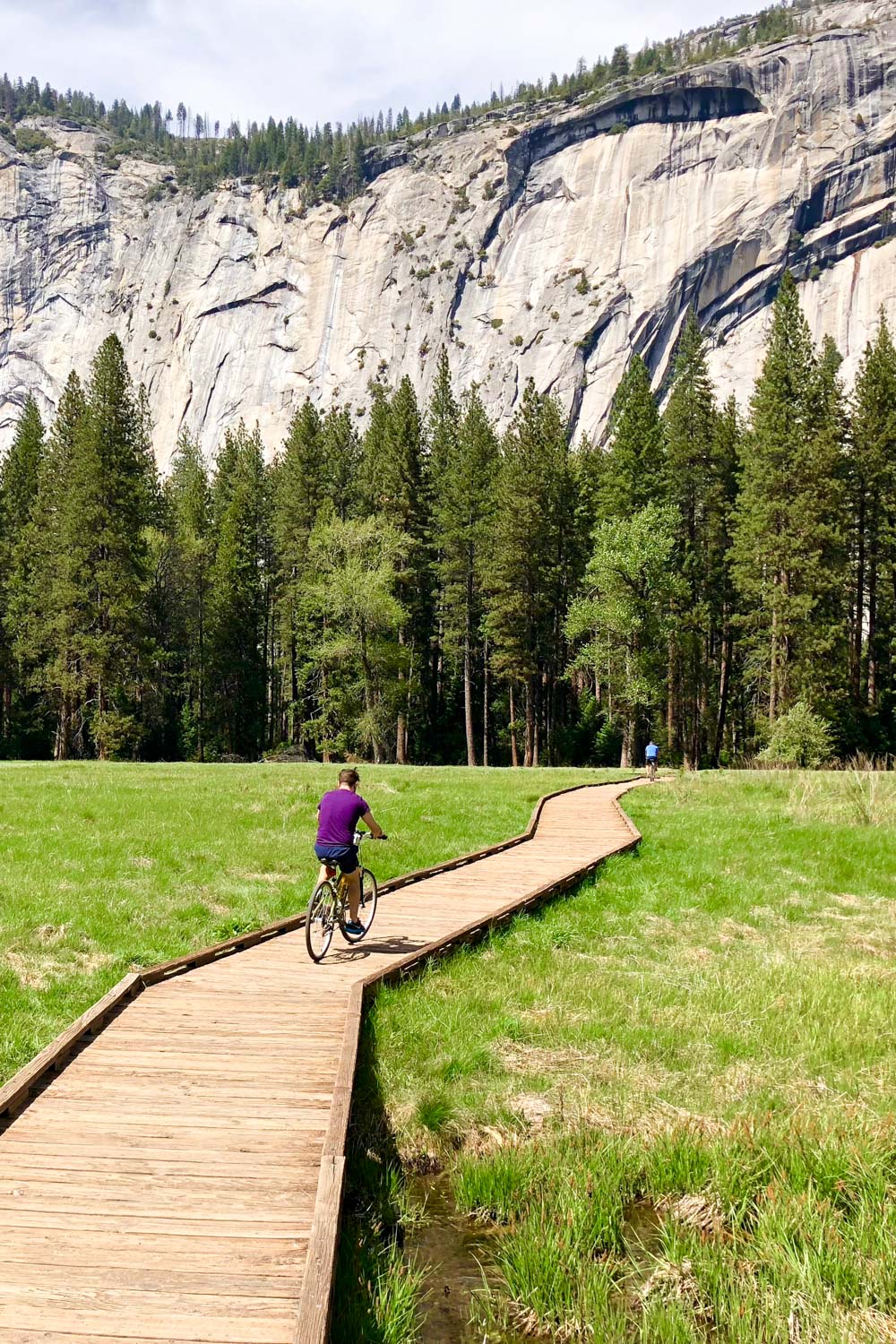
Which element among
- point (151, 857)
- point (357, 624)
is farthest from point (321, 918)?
point (357, 624)

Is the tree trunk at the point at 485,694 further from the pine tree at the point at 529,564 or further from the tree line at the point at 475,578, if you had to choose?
the pine tree at the point at 529,564

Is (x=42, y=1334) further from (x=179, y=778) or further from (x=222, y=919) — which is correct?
(x=179, y=778)

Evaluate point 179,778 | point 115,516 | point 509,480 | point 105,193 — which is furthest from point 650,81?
point 179,778

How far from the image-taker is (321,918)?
1029cm

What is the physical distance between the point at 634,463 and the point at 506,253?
10489 centimetres

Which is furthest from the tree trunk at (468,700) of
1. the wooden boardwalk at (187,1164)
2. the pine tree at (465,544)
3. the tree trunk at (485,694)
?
the wooden boardwalk at (187,1164)

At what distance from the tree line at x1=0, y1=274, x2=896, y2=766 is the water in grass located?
38580mm

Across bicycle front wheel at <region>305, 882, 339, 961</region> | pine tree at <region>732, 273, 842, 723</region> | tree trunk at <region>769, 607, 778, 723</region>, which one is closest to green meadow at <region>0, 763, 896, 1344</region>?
bicycle front wheel at <region>305, 882, 339, 961</region>

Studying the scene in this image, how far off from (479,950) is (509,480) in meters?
45.2

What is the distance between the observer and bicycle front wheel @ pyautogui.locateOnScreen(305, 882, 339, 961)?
10039 millimetres

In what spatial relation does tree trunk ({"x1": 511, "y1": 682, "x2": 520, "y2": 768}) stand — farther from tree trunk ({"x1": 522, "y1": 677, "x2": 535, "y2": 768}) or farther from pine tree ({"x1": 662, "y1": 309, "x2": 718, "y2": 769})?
pine tree ({"x1": 662, "y1": 309, "x2": 718, "y2": 769})

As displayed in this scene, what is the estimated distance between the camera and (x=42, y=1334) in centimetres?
379

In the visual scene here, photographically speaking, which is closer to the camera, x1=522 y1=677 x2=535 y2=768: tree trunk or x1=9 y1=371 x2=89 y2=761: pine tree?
x1=9 y1=371 x2=89 y2=761: pine tree

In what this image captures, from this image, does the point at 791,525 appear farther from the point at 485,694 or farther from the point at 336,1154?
the point at 336,1154
